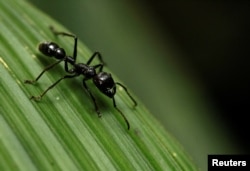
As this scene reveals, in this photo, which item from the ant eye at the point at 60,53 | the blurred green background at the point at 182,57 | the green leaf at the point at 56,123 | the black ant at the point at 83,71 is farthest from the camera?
the blurred green background at the point at 182,57

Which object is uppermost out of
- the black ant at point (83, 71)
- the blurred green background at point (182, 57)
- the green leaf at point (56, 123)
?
the blurred green background at point (182, 57)

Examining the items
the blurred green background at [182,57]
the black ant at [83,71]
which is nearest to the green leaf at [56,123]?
the black ant at [83,71]

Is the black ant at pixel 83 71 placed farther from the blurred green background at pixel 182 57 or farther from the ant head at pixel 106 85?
the blurred green background at pixel 182 57

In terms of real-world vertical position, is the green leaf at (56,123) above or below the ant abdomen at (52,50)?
below

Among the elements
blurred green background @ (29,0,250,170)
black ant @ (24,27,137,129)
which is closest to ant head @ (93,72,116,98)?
black ant @ (24,27,137,129)

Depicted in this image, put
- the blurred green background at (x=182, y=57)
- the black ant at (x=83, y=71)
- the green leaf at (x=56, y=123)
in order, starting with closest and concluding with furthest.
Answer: the green leaf at (x=56, y=123) → the black ant at (x=83, y=71) → the blurred green background at (x=182, y=57)

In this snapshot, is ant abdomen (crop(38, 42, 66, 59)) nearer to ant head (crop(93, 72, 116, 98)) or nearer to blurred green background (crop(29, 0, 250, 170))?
ant head (crop(93, 72, 116, 98))

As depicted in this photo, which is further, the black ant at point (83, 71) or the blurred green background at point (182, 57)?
the blurred green background at point (182, 57)

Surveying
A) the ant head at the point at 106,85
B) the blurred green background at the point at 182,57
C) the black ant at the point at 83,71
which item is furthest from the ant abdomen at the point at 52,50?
the blurred green background at the point at 182,57
